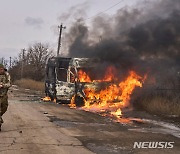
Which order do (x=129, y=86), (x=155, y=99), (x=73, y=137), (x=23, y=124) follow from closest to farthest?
(x=73, y=137), (x=23, y=124), (x=155, y=99), (x=129, y=86)

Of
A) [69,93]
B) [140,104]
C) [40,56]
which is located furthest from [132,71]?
[40,56]

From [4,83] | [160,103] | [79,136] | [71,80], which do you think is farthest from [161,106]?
[4,83]

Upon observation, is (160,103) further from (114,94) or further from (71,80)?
(71,80)

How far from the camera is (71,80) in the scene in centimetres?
1872

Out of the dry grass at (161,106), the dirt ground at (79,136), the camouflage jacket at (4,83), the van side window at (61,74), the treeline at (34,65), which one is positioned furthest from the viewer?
the treeline at (34,65)

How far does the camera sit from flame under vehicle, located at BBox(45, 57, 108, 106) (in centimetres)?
1830

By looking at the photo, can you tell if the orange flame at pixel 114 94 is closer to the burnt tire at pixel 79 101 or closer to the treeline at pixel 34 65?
the burnt tire at pixel 79 101

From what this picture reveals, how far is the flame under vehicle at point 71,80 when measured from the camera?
1830 centimetres

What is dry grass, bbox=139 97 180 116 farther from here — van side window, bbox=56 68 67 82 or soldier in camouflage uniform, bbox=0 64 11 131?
soldier in camouflage uniform, bbox=0 64 11 131

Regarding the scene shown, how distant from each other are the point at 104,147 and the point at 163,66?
10476 millimetres

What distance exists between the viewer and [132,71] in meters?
18.3

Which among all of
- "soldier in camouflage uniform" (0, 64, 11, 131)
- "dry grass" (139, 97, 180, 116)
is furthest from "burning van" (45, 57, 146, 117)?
"soldier in camouflage uniform" (0, 64, 11, 131)

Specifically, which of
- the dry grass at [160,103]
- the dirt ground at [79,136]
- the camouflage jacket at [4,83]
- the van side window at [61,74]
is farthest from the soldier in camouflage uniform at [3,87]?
the van side window at [61,74]

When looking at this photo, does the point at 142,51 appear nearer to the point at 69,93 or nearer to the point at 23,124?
the point at 69,93
